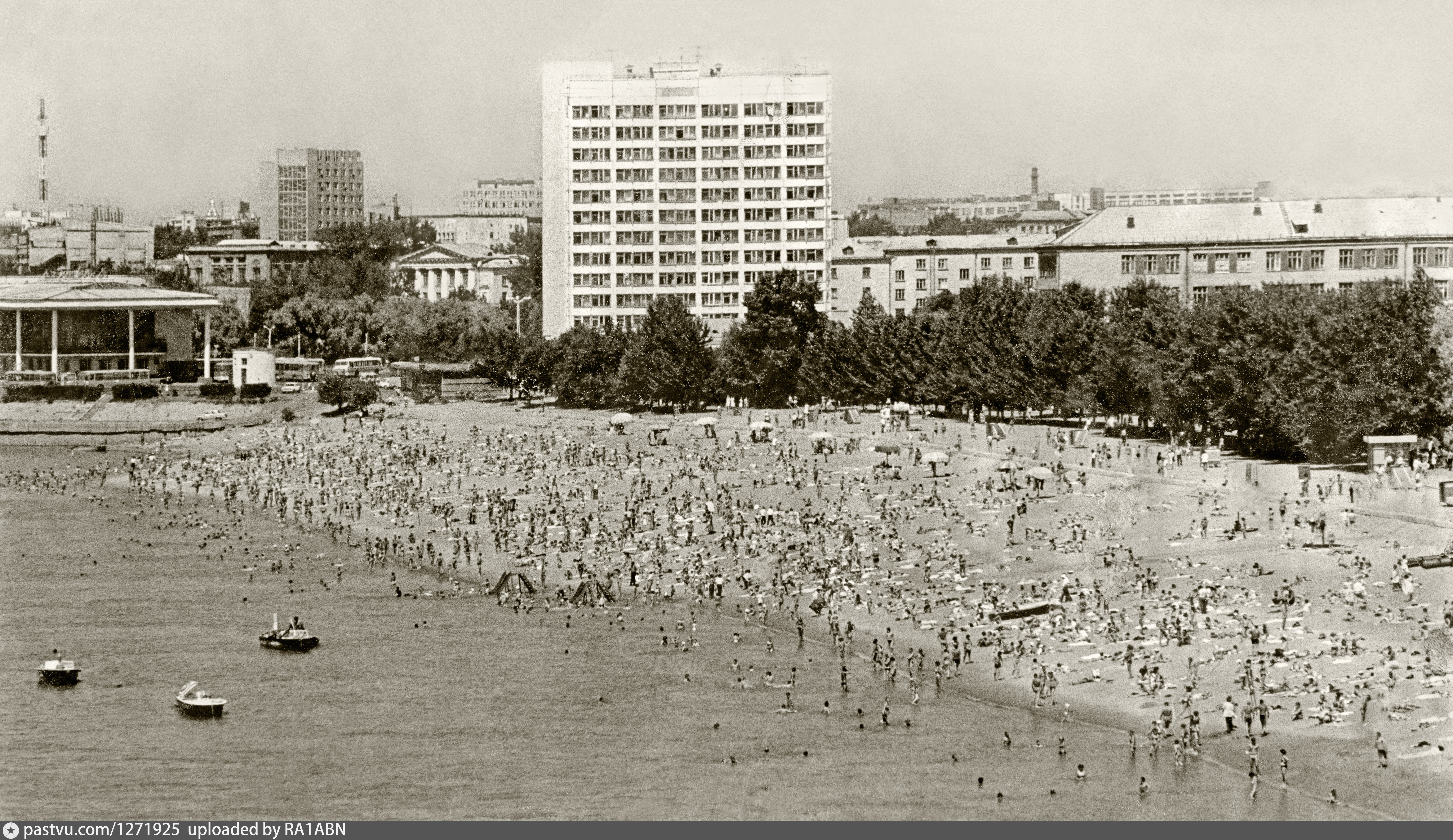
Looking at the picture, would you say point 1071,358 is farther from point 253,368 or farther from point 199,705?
point 253,368

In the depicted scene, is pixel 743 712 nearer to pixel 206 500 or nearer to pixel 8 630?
pixel 8 630

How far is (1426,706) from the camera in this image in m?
46.8

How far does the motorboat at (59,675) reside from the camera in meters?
56.5

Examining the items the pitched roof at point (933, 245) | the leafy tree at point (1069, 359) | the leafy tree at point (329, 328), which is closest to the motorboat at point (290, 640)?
the leafy tree at point (1069, 359)

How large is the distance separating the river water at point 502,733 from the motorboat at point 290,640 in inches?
18.0

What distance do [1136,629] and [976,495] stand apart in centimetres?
2362

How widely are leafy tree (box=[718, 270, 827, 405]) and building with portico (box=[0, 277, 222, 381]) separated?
54.3m

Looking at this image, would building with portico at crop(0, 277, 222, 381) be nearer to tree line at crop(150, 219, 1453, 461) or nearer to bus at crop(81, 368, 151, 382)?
bus at crop(81, 368, 151, 382)

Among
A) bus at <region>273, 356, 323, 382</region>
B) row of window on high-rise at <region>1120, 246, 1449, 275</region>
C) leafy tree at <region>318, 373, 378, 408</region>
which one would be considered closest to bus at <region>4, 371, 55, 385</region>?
bus at <region>273, 356, 323, 382</region>

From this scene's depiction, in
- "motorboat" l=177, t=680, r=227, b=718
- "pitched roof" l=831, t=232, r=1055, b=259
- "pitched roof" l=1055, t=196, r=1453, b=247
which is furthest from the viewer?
"pitched roof" l=831, t=232, r=1055, b=259

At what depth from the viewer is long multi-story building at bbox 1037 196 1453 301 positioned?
116 meters

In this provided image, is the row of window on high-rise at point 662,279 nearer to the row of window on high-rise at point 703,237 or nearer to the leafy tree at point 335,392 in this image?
the row of window on high-rise at point 703,237

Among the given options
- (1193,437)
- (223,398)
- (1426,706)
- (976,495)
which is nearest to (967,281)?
(223,398)

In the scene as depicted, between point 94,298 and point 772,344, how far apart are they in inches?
2309
